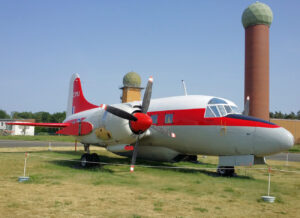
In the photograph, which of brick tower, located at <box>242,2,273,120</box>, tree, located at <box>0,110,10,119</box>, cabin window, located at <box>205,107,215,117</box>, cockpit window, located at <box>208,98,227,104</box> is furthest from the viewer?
tree, located at <box>0,110,10,119</box>

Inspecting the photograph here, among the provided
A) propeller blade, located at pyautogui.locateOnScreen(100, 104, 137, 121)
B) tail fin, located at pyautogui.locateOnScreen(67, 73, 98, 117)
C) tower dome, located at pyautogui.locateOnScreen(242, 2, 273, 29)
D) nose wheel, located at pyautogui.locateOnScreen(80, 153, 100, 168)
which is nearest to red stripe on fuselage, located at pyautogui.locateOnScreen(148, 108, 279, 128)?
propeller blade, located at pyautogui.locateOnScreen(100, 104, 137, 121)

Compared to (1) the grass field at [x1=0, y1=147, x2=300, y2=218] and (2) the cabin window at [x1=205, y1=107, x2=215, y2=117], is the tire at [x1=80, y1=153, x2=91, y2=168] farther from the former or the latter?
(2) the cabin window at [x1=205, y1=107, x2=215, y2=117]

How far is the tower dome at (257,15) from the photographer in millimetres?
46375

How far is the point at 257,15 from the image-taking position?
152 ft

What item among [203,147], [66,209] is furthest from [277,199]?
[66,209]

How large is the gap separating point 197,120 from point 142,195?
5544 millimetres

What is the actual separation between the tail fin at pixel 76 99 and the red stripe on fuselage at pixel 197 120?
739 cm

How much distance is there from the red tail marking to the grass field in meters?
7.91

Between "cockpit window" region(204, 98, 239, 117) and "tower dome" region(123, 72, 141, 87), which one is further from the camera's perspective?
"tower dome" region(123, 72, 141, 87)

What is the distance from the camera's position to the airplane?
38.3 feet

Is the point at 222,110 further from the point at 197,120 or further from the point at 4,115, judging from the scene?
the point at 4,115

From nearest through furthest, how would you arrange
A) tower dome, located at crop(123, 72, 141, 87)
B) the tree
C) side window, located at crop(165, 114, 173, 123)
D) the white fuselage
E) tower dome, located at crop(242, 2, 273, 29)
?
the white fuselage < side window, located at crop(165, 114, 173, 123) < tower dome, located at crop(242, 2, 273, 29) < tower dome, located at crop(123, 72, 141, 87) < the tree

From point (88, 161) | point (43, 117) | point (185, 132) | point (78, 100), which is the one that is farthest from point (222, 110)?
point (43, 117)

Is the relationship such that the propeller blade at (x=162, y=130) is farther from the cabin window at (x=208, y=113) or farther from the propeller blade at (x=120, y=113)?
the cabin window at (x=208, y=113)
